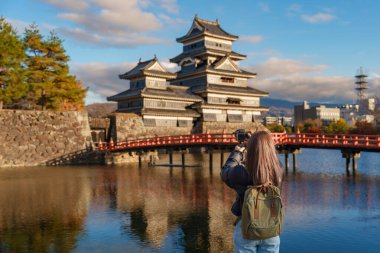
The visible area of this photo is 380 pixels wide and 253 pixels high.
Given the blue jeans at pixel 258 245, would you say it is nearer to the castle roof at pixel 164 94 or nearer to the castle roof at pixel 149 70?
the castle roof at pixel 164 94

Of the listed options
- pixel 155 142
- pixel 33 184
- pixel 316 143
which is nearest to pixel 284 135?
pixel 316 143

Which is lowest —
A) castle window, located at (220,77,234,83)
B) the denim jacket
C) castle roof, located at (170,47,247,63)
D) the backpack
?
the backpack

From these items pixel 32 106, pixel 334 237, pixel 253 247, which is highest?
pixel 32 106

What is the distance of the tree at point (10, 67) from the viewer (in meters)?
34.4

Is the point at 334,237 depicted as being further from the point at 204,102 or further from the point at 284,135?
the point at 204,102

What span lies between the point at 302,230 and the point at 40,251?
744 centimetres

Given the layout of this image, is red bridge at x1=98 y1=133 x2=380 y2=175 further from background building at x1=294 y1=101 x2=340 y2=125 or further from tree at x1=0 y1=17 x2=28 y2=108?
background building at x1=294 y1=101 x2=340 y2=125

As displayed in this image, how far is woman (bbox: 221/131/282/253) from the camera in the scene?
12.5 feet

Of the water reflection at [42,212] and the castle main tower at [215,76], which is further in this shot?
the castle main tower at [215,76]

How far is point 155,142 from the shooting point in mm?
33406

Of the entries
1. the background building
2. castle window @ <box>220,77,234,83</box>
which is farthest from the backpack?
the background building

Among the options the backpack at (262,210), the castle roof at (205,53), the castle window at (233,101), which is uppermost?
the castle roof at (205,53)

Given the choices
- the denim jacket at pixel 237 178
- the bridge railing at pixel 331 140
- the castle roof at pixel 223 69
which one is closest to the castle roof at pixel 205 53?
the castle roof at pixel 223 69

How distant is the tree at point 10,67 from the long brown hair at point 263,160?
3462 centimetres
